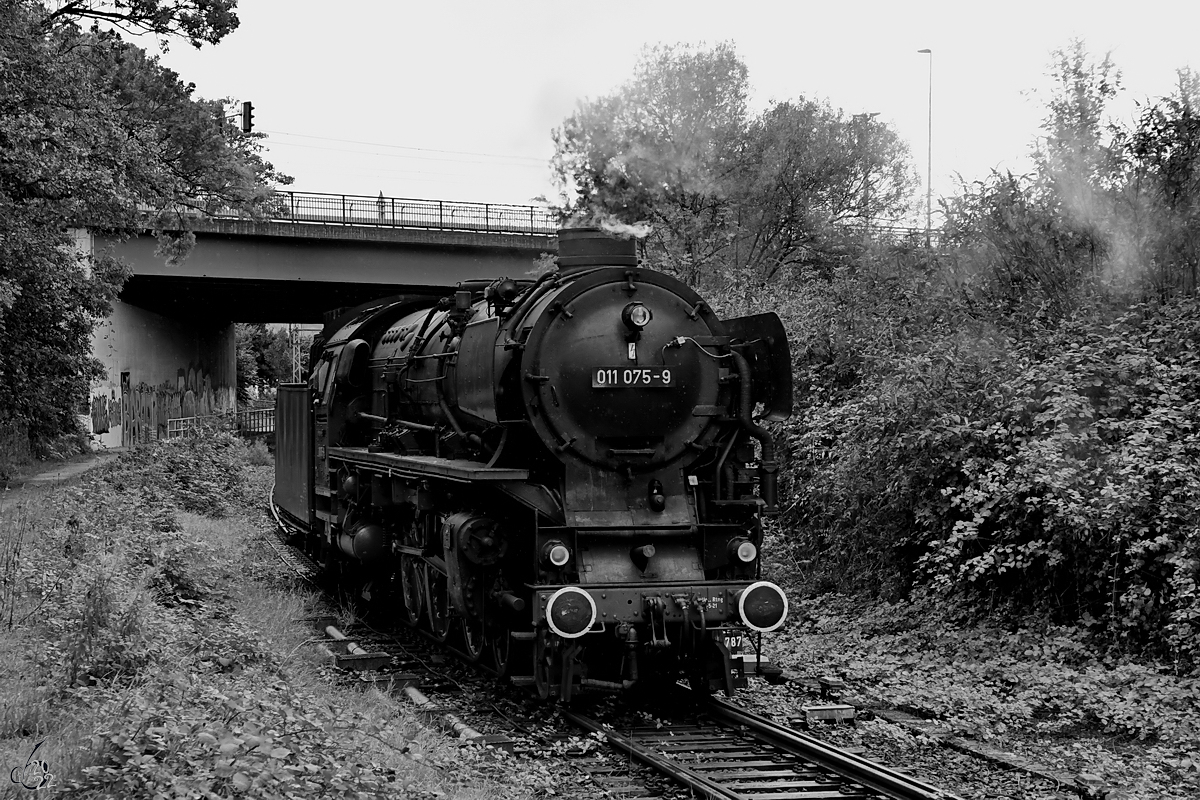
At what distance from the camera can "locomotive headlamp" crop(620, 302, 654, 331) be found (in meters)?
8.39

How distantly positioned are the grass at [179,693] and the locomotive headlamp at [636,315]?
314cm

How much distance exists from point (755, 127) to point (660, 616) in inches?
591

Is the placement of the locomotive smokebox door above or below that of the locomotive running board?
above

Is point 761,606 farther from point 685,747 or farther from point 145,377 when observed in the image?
point 145,377

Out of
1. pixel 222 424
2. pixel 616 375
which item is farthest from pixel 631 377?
pixel 222 424

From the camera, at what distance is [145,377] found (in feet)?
111

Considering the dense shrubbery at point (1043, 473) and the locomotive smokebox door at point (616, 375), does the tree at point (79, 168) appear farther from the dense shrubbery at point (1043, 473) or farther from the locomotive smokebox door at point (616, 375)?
the dense shrubbery at point (1043, 473)

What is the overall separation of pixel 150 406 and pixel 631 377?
28.5m

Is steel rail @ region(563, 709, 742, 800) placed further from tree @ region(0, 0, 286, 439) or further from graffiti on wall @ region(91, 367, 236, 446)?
graffiti on wall @ region(91, 367, 236, 446)

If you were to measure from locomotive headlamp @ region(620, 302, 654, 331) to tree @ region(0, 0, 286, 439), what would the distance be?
979 centimetres

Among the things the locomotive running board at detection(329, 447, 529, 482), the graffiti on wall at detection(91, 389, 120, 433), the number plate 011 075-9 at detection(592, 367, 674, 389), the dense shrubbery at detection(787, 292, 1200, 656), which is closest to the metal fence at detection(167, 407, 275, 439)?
the graffiti on wall at detection(91, 389, 120, 433)

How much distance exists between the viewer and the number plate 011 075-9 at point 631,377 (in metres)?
8.38

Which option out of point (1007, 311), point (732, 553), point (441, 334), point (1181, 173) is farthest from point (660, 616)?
point (1181, 173)

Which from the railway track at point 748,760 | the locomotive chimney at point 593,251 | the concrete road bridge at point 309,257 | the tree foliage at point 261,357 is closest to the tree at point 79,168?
the concrete road bridge at point 309,257
